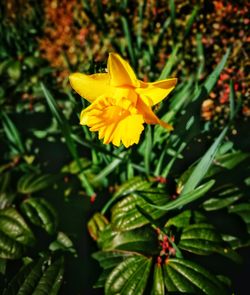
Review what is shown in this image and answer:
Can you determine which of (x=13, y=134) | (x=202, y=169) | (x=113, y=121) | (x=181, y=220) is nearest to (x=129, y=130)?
(x=113, y=121)

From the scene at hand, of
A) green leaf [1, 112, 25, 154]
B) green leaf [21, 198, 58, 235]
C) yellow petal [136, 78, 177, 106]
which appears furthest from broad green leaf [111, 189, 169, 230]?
green leaf [1, 112, 25, 154]

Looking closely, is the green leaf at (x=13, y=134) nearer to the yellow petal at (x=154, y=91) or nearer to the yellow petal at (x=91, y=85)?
the yellow petal at (x=91, y=85)

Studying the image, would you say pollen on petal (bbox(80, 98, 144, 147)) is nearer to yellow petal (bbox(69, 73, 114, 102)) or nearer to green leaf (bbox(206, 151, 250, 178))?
yellow petal (bbox(69, 73, 114, 102))

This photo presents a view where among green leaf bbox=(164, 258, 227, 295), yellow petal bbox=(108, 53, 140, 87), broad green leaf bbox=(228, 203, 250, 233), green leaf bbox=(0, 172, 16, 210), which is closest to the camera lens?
yellow petal bbox=(108, 53, 140, 87)

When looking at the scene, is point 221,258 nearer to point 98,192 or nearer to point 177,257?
point 177,257

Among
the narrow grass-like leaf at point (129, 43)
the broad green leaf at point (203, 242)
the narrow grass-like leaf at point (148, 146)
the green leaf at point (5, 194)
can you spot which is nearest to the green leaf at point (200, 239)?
the broad green leaf at point (203, 242)

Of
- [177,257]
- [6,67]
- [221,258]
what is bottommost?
[221,258]

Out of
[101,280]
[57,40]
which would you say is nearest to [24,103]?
[57,40]
